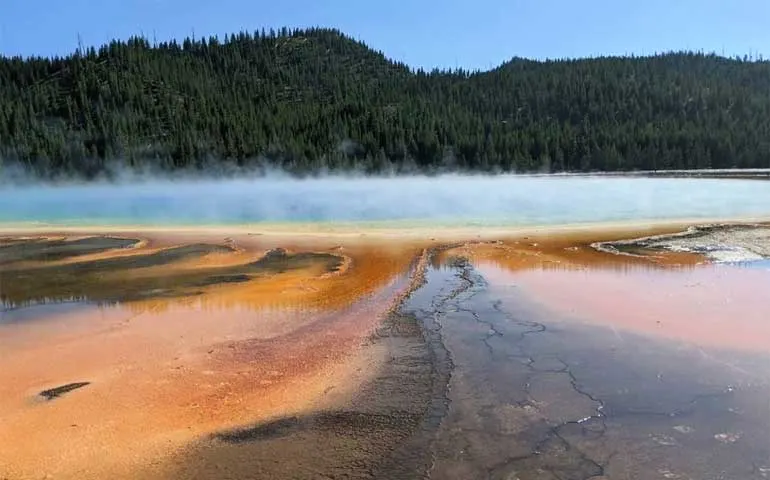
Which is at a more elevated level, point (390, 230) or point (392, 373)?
point (390, 230)

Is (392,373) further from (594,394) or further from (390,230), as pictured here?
(390,230)

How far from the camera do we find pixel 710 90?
12900 centimetres

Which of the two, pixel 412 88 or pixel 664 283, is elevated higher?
pixel 412 88

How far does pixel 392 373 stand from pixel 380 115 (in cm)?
11521

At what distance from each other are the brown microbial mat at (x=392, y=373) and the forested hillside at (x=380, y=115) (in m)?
89.6

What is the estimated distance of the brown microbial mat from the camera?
5.56 metres

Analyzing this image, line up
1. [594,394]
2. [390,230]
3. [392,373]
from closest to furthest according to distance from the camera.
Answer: [594,394], [392,373], [390,230]

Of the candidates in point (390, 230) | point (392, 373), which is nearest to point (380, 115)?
point (390, 230)

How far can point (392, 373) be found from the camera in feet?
25.4

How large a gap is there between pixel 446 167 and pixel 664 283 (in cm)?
9261

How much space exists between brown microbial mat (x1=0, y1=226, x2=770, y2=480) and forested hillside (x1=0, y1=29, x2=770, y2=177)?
8957 cm

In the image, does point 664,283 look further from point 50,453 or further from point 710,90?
point 710,90

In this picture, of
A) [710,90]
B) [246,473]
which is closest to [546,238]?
[246,473]

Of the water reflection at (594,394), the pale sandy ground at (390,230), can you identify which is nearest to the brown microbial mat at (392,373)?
the water reflection at (594,394)
